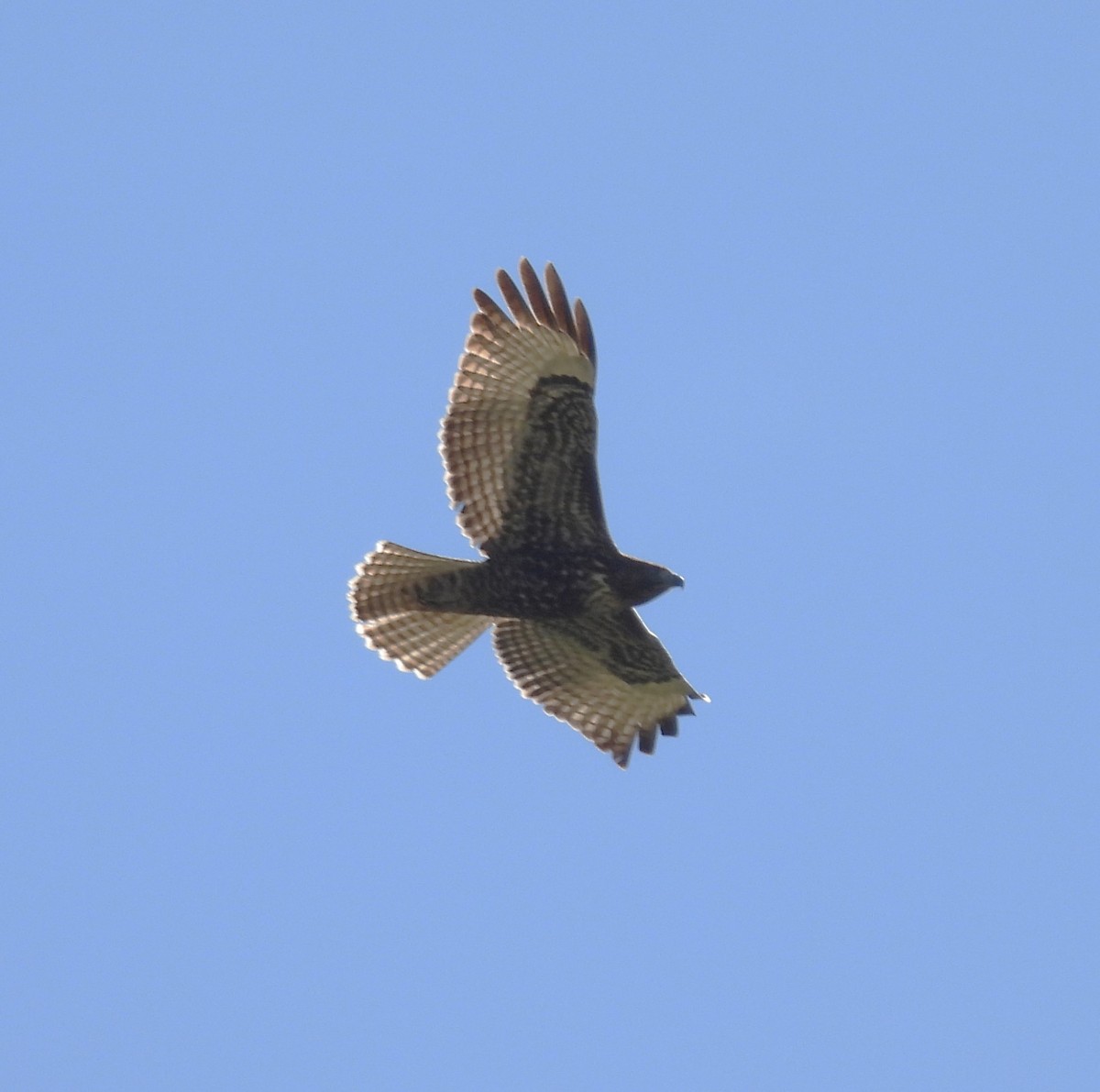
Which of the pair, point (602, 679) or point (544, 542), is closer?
point (544, 542)

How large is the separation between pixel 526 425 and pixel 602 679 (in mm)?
2069

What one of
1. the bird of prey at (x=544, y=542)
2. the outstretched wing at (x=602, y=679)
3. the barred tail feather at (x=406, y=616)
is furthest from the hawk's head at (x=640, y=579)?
the barred tail feather at (x=406, y=616)

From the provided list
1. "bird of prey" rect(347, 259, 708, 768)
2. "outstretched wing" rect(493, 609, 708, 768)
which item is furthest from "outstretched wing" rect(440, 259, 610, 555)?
"outstretched wing" rect(493, 609, 708, 768)

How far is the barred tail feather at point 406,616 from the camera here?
13.9 m

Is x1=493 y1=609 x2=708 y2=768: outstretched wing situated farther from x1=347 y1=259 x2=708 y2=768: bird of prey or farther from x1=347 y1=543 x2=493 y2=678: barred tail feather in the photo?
x1=347 y1=543 x2=493 y2=678: barred tail feather

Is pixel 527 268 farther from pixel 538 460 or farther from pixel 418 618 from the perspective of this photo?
pixel 418 618

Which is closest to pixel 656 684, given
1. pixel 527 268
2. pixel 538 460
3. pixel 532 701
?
pixel 532 701

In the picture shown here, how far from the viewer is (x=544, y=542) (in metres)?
13.5

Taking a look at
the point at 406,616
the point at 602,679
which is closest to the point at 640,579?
the point at 602,679

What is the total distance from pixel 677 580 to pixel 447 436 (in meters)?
1.77

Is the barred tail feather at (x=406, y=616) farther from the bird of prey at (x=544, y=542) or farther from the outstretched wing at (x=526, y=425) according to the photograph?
the outstretched wing at (x=526, y=425)

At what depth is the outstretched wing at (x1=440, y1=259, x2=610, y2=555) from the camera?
43.3 ft

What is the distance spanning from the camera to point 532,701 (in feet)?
47.3

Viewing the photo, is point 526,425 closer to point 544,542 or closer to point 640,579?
point 544,542
